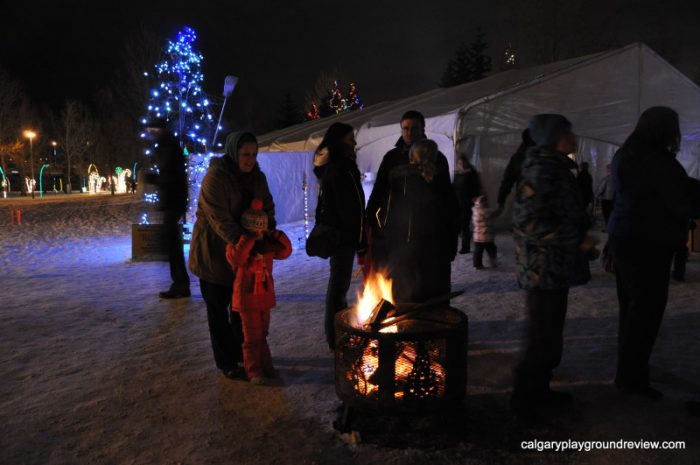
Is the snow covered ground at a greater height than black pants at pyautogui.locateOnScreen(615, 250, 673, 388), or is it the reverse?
black pants at pyautogui.locateOnScreen(615, 250, 673, 388)

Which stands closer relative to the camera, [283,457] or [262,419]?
[283,457]

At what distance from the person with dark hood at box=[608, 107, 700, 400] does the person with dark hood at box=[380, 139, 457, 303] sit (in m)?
1.22

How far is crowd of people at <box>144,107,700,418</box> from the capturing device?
325 cm

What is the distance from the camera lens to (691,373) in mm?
4133

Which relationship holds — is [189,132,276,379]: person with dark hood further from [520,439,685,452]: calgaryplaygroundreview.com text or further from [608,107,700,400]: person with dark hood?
[608,107,700,400]: person with dark hood

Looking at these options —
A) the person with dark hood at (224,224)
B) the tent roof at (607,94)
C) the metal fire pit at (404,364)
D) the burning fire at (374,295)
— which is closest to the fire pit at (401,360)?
the metal fire pit at (404,364)

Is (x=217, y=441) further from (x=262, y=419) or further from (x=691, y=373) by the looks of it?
(x=691, y=373)

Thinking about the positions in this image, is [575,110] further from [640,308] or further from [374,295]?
[374,295]

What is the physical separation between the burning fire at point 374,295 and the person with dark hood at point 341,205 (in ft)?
1.77

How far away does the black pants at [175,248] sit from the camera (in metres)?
6.57

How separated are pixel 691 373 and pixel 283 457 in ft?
10.5

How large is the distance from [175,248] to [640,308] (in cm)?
518

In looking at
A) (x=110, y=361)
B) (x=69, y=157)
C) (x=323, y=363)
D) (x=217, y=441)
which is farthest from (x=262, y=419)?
(x=69, y=157)

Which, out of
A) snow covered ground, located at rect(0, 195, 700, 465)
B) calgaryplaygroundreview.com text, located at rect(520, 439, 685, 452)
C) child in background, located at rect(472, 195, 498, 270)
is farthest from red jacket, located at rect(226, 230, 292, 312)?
child in background, located at rect(472, 195, 498, 270)
